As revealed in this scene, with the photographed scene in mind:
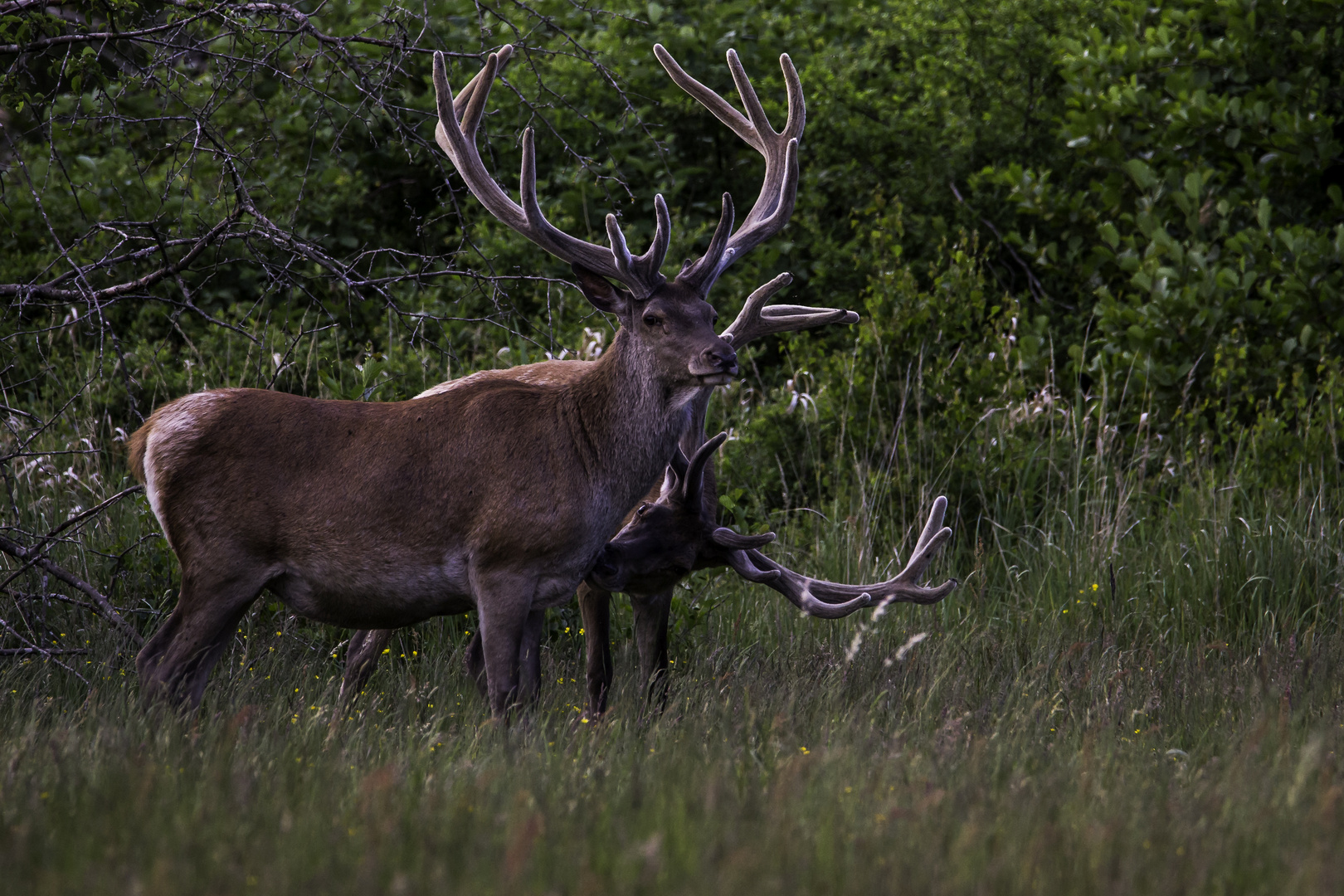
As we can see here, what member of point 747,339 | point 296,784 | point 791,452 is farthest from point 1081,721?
point 791,452

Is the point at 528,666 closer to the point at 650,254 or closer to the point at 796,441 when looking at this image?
the point at 650,254

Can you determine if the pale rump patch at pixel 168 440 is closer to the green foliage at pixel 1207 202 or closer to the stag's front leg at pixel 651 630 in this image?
the stag's front leg at pixel 651 630

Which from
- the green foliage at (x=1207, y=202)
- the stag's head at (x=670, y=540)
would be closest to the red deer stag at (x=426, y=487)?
the stag's head at (x=670, y=540)

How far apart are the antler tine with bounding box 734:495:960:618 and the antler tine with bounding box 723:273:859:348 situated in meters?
0.89

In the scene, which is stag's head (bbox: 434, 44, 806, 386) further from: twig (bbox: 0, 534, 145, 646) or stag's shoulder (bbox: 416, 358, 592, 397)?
twig (bbox: 0, 534, 145, 646)

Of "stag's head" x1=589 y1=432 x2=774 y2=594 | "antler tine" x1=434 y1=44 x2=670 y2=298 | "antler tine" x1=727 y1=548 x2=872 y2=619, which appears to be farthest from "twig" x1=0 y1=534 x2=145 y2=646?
"antler tine" x1=727 y1=548 x2=872 y2=619

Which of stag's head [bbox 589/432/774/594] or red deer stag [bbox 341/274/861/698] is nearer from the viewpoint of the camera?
stag's head [bbox 589/432/774/594]

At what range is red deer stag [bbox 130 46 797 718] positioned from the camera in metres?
4.55

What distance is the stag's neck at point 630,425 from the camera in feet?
15.9

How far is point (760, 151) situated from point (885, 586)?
6.35ft

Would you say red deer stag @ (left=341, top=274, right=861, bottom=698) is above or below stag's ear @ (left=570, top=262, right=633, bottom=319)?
below

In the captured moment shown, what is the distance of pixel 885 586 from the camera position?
17.5 ft

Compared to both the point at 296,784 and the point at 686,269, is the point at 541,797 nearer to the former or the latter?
the point at 296,784

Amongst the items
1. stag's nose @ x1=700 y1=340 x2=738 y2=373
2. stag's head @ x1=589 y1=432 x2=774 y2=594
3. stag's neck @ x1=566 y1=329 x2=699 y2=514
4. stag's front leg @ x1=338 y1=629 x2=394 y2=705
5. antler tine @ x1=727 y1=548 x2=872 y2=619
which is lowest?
stag's front leg @ x1=338 y1=629 x2=394 y2=705
